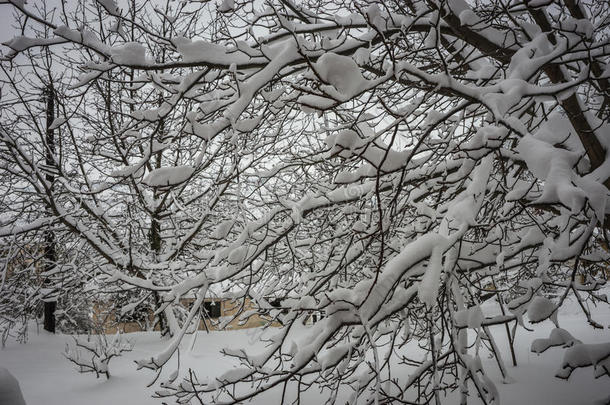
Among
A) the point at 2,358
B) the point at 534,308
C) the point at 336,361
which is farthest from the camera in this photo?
the point at 2,358

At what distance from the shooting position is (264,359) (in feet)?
7.46

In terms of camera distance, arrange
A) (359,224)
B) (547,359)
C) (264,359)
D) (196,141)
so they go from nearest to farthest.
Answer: (264,359) → (359,224) → (547,359) → (196,141)

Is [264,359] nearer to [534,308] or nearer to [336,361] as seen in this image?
[336,361]

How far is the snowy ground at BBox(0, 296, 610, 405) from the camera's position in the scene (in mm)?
3025

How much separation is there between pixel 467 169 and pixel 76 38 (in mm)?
2425

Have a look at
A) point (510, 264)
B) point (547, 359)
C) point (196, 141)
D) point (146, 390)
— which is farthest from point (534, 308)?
point (196, 141)

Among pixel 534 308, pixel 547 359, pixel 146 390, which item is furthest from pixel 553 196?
pixel 146 390

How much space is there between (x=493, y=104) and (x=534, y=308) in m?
1.18

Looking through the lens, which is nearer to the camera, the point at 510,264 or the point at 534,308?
the point at 534,308

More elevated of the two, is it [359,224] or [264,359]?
[359,224]

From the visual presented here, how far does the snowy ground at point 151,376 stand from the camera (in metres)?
3.03

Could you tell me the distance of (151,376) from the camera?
4.08 m

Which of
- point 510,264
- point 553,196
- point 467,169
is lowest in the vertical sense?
point 510,264

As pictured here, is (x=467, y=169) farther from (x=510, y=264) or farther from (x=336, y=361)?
(x=336, y=361)
